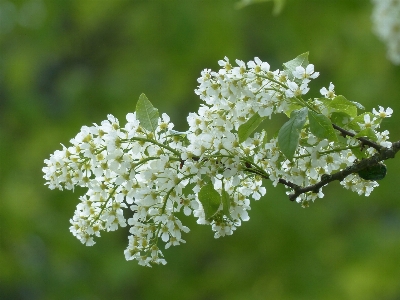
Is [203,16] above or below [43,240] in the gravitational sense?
above

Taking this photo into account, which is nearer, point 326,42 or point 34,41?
point 326,42

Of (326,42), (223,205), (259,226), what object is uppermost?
(326,42)

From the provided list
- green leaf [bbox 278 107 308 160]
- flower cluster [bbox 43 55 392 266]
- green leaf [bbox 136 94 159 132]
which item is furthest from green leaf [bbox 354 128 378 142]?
green leaf [bbox 136 94 159 132]

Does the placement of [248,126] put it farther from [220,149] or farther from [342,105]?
[342,105]

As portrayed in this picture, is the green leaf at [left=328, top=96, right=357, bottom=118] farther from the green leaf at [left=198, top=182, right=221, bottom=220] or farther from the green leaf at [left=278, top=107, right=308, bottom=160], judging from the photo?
the green leaf at [left=198, top=182, right=221, bottom=220]

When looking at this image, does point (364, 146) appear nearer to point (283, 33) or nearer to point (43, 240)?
point (283, 33)

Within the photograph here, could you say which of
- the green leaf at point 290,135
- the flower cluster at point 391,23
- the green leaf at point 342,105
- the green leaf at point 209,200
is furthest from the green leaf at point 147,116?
the flower cluster at point 391,23

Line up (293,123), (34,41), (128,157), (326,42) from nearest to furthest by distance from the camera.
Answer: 1. (293,123)
2. (128,157)
3. (326,42)
4. (34,41)

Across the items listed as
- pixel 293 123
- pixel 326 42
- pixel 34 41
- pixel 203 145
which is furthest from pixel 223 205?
pixel 34 41
